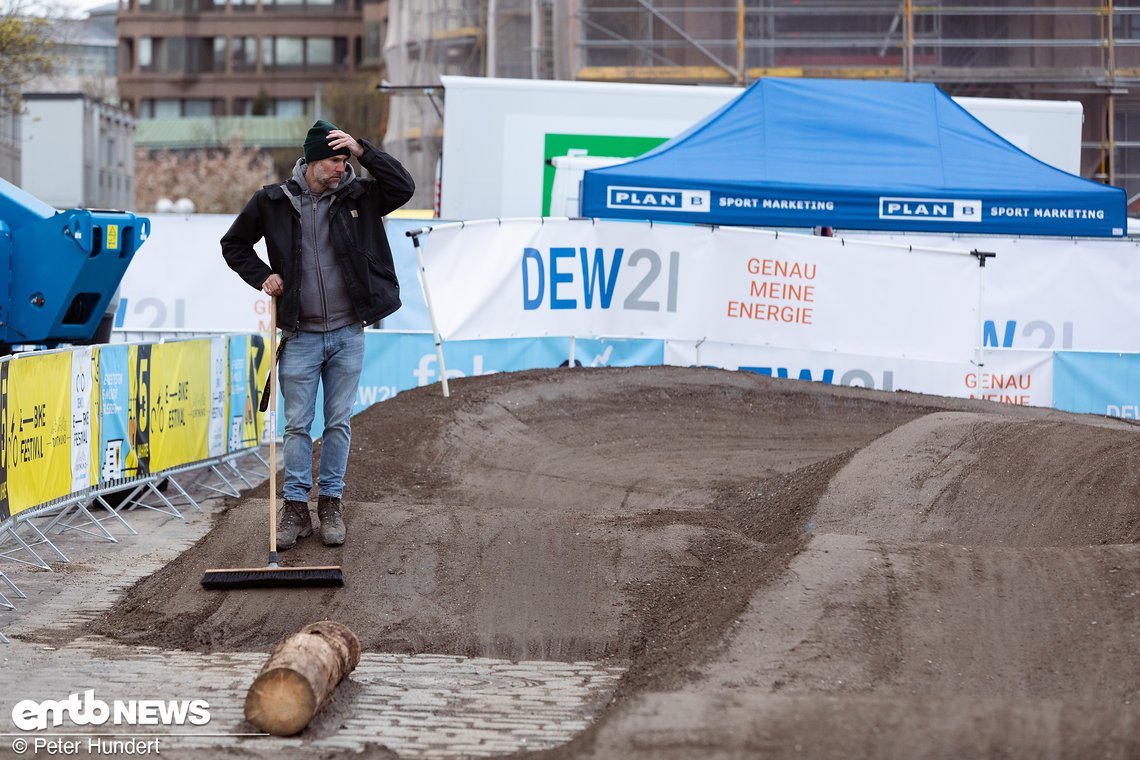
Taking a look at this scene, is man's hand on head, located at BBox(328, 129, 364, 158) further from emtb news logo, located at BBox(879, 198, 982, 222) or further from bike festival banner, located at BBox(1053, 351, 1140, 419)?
bike festival banner, located at BBox(1053, 351, 1140, 419)

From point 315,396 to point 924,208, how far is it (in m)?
10.5

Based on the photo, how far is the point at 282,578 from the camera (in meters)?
7.41

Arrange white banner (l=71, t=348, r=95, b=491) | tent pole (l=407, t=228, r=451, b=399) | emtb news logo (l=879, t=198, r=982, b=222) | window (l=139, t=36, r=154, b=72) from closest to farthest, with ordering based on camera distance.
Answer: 1. white banner (l=71, t=348, r=95, b=491)
2. tent pole (l=407, t=228, r=451, b=399)
3. emtb news logo (l=879, t=198, r=982, b=222)
4. window (l=139, t=36, r=154, b=72)

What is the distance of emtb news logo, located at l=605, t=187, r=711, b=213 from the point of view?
16.0 m

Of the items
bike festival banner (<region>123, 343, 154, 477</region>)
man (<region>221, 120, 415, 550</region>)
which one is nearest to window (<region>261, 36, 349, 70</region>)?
bike festival banner (<region>123, 343, 154, 477</region>)

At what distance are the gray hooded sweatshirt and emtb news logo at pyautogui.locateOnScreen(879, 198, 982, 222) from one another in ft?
32.8

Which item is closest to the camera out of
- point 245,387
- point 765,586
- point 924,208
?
point 765,586

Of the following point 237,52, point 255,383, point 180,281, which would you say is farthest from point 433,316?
point 237,52

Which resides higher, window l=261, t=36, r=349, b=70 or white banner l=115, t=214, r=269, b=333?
window l=261, t=36, r=349, b=70

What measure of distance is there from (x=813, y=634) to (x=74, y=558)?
18.2 feet

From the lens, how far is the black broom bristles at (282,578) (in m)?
7.41

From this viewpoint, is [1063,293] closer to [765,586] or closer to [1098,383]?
[1098,383]

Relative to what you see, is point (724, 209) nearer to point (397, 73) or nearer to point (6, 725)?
point (6, 725)

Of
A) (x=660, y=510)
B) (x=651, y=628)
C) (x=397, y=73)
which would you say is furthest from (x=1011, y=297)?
(x=397, y=73)
